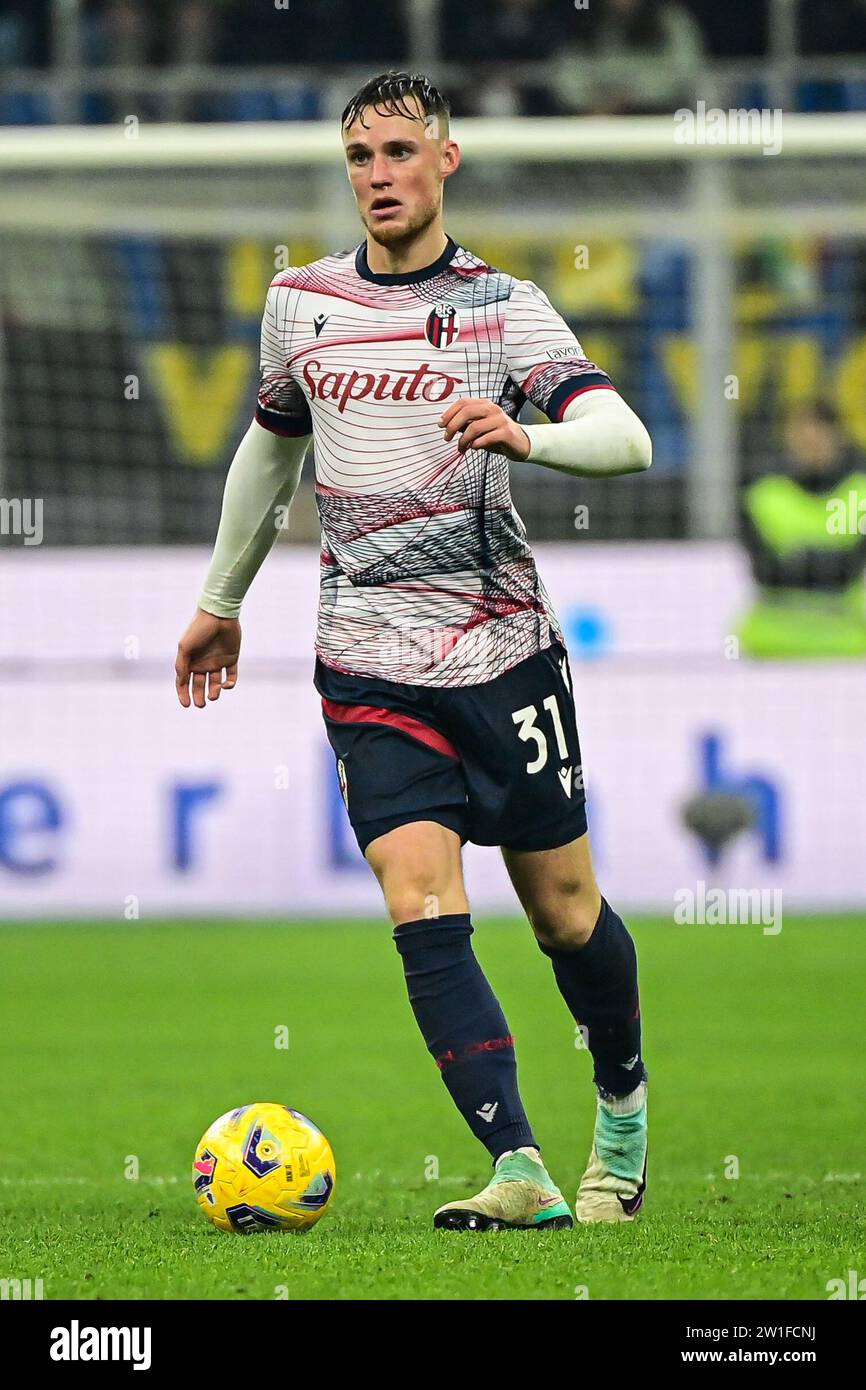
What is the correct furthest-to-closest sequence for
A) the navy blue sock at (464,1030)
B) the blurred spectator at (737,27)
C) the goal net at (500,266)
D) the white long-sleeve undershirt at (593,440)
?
1. the blurred spectator at (737,27)
2. the goal net at (500,266)
3. the navy blue sock at (464,1030)
4. the white long-sleeve undershirt at (593,440)

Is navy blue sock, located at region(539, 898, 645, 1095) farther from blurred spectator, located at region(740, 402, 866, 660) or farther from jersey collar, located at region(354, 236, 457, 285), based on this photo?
blurred spectator, located at region(740, 402, 866, 660)

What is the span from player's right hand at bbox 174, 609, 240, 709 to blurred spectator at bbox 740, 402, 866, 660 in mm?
6915

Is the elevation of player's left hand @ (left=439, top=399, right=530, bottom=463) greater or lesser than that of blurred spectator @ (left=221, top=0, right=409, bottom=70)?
lesser

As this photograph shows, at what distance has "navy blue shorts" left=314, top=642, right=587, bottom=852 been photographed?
4.26 m

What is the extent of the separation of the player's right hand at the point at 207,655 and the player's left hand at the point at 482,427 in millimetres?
1020

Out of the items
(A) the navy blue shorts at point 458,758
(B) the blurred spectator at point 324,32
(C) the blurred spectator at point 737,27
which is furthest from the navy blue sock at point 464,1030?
(C) the blurred spectator at point 737,27

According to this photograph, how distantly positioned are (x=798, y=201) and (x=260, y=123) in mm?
3695

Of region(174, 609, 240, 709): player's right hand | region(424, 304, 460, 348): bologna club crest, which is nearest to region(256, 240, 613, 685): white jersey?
region(424, 304, 460, 348): bologna club crest

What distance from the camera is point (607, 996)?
15.0 ft

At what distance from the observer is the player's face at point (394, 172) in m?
4.27

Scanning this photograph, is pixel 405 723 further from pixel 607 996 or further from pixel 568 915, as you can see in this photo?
pixel 607 996

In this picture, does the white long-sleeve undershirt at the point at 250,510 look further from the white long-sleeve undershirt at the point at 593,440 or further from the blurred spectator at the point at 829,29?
the blurred spectator at the point at 829,29

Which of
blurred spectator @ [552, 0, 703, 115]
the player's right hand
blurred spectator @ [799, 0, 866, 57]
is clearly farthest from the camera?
blurred spectator @ [799, 0, 866, 57]
